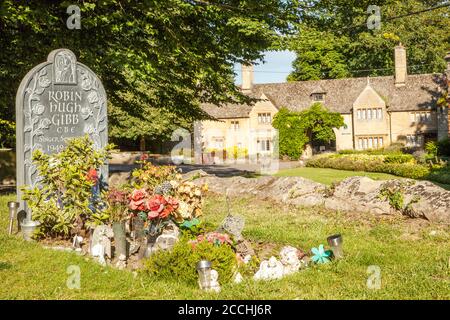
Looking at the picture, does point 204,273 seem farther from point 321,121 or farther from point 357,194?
point 321,121

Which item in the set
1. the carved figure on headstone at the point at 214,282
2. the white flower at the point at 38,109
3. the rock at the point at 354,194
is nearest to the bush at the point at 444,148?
the rock at the point at 354,194

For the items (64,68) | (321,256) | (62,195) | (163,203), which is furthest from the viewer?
(64,68)

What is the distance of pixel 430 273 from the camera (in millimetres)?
6098

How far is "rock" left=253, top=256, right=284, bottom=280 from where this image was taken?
20.4 feet

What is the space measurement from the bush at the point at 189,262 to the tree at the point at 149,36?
26.2 feet

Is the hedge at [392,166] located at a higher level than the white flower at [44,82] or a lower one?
lower

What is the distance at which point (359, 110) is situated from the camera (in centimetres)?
4869

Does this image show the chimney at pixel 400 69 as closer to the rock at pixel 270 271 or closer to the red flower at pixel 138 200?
the red flower at pixel 138 200

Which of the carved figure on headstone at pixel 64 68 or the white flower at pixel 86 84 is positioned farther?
the white flower at pixel 86 84

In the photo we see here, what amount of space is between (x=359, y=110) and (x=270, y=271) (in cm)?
4471

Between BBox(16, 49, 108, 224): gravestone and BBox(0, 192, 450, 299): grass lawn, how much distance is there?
179cm

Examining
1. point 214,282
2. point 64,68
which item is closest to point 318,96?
point 64,68

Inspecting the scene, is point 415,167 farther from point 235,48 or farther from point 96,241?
point 96,241

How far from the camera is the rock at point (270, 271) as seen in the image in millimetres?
6223
